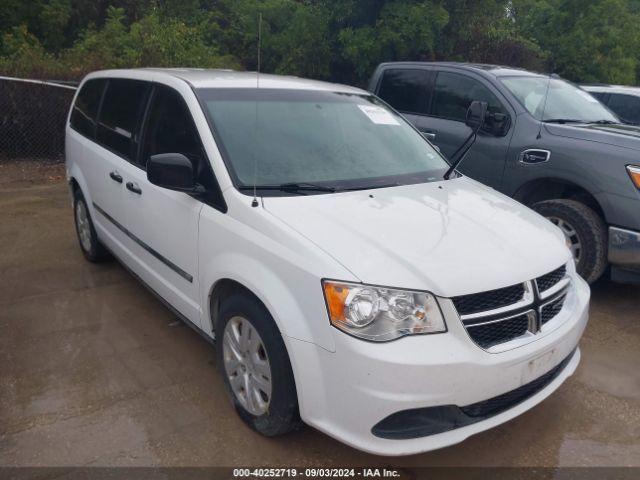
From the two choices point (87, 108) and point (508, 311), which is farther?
point (87, 108)

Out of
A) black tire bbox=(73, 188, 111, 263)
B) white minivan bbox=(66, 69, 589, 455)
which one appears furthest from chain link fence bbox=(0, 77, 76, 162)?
white minivan bbox=(66, 69, 589, 455)

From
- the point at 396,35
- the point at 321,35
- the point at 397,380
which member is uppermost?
the point at 396,35

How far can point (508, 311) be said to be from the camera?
2482 mm

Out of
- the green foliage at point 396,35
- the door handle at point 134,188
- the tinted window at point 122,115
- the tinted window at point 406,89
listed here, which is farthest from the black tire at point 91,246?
the green foliage at point 396,35

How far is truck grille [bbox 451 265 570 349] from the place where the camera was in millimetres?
2393

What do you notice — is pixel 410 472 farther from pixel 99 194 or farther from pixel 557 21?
pixel 557 21

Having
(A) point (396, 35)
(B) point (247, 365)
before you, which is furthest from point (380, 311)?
(A) point (396, 35)

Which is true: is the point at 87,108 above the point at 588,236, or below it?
above

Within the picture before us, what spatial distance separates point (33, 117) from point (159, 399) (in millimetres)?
7489

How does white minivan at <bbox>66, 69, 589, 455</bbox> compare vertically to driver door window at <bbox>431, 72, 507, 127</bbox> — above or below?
below

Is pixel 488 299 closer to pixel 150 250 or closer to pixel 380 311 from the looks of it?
pixel 380 311

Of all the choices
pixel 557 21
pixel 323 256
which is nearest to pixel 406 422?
pixel 323 256

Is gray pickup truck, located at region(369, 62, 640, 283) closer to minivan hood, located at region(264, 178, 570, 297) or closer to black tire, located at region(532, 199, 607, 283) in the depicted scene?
black tire, located at region(532, 199, 607, 283)

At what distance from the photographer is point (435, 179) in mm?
3572
